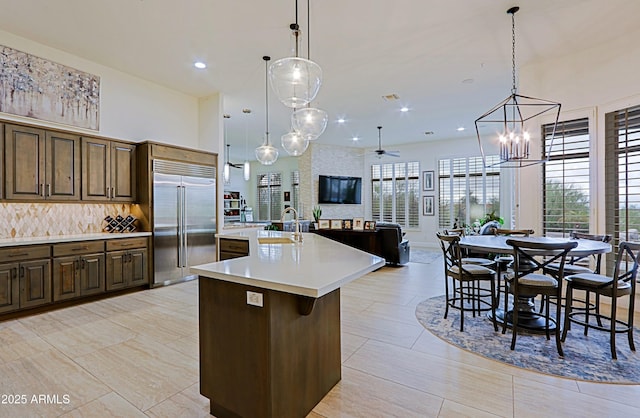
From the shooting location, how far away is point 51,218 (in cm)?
440

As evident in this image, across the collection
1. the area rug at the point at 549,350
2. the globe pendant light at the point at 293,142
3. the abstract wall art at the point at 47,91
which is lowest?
the area rug at the point at 549,350

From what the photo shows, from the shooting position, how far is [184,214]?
5.32 m

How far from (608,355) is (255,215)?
38.3 ft

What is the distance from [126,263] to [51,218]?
1187 mm

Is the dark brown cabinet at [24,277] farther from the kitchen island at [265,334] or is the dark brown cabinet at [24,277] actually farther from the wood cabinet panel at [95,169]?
the kitchen island at [265,334]

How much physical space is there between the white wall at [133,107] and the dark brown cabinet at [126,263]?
1.78 m

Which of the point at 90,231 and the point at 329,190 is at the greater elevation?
the point at 329,190

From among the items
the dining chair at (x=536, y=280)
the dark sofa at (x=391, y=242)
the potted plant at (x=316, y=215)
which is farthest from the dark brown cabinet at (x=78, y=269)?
the dining chair at (x=536, y=280)

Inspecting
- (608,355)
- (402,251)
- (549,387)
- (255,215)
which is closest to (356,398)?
(549,387)

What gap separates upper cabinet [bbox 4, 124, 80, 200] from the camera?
379cm

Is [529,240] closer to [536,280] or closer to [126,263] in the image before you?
[536,280]

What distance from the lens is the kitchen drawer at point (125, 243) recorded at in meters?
4.47

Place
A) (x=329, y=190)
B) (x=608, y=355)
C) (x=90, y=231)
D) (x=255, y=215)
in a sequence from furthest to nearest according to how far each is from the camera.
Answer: (x=255, y=215)
(x=329, y=190)
(x=90, y=231)
(x=608, y=355)

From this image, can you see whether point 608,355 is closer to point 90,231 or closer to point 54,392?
point 54,392
